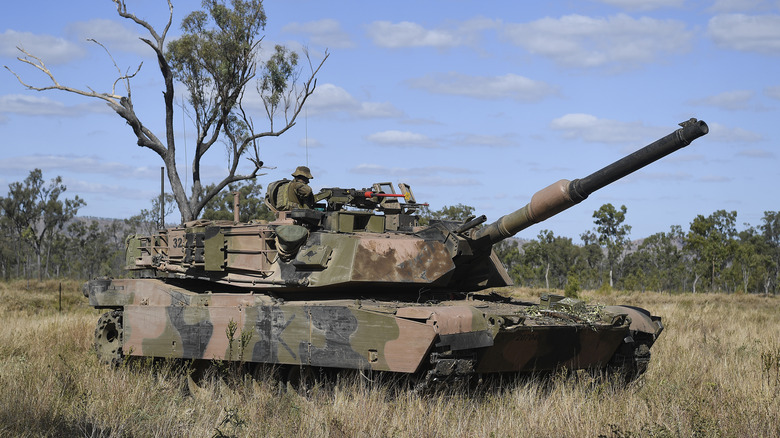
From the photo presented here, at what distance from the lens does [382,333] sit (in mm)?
8305

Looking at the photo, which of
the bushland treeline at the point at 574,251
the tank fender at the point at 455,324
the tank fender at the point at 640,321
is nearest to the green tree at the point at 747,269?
the bushland treeline at the point at 574,251

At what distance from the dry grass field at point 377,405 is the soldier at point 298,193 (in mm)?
2335

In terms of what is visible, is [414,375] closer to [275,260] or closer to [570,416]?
[570,416]

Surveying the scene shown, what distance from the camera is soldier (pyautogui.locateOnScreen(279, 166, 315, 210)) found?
35.2 feet

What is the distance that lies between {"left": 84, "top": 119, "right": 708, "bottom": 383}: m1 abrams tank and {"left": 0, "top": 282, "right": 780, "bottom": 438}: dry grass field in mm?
345

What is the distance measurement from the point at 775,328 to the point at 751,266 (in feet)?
116

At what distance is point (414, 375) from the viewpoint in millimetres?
8492

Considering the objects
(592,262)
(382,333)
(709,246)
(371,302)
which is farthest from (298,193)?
(592,262)

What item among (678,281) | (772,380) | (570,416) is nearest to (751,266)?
(678,281)

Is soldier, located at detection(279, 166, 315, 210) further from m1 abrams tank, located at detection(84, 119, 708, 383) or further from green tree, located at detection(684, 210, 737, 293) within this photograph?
green tree, located at detection(684, 210, 737, 293)

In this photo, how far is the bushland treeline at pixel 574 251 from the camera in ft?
143

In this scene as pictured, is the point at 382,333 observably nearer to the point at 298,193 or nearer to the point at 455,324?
the point at 455,324

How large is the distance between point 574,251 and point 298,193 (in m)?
47.1

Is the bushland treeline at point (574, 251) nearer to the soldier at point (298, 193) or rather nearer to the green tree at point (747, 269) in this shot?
the green tree at point (747, 269)
